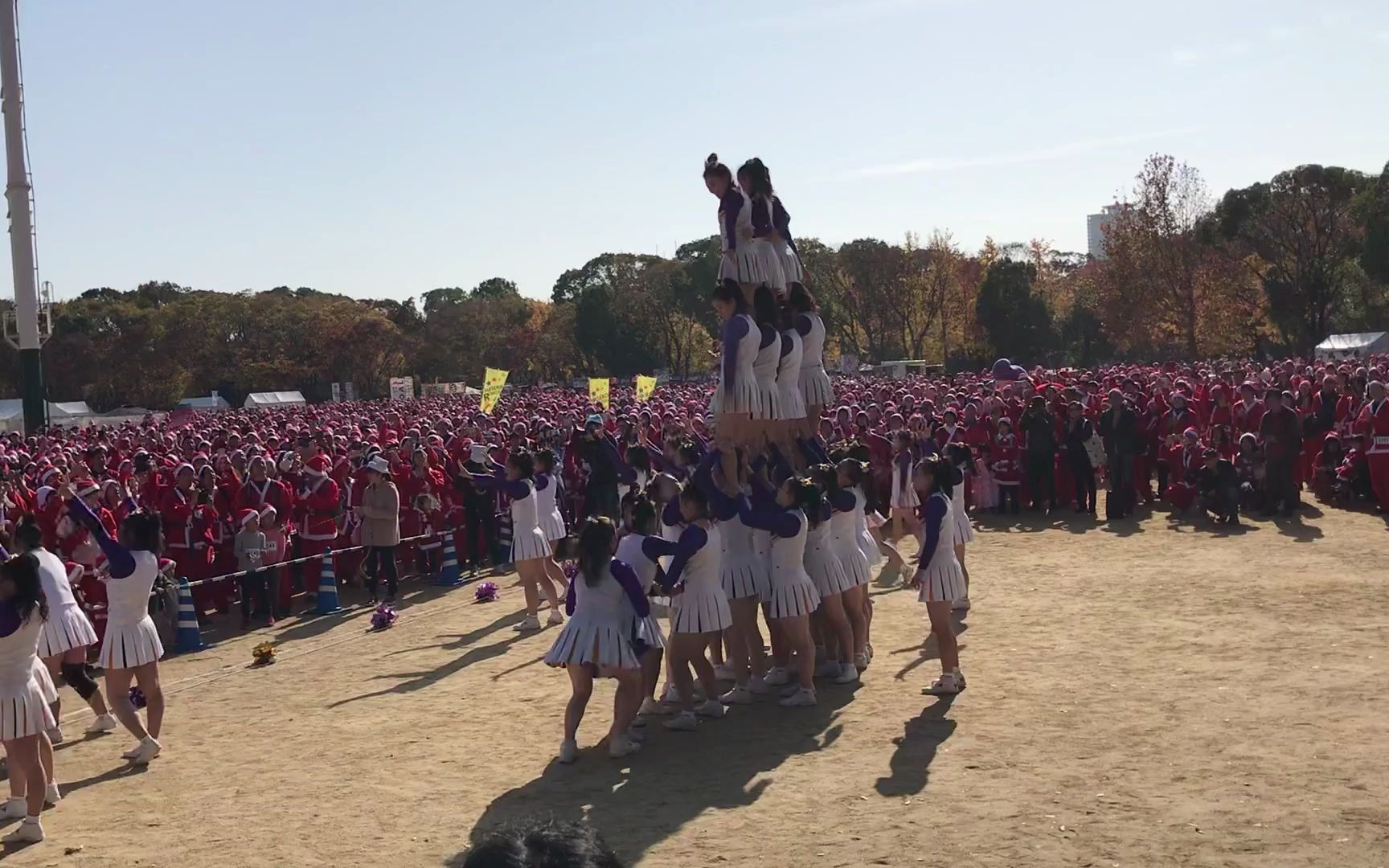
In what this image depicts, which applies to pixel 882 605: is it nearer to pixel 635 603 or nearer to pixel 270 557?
pixel 635 603

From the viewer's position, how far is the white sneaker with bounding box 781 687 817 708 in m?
9.64

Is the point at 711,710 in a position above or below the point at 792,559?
below

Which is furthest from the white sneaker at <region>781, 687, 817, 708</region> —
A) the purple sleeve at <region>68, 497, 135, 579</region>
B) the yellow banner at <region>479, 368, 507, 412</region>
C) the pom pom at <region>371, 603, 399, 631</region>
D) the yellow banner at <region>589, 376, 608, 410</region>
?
the yellow banner at <region>589, 376, 608, 410</region>

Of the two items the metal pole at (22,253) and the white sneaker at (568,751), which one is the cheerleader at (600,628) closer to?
the white sneaker at (568,751)

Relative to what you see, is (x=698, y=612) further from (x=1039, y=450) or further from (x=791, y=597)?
(x=1039, y=450)

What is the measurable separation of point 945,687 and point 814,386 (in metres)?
3.14

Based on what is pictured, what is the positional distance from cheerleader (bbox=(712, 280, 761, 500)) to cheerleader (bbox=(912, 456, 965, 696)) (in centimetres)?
156

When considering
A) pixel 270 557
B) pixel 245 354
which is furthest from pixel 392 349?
pixel 270 557

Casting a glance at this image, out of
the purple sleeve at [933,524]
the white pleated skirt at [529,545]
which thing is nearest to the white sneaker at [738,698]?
the purple sleeve at [933,524]

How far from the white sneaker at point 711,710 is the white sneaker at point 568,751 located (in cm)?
133

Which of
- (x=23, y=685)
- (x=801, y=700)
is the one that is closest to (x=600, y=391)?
(x=801, y=700)

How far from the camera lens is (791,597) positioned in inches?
371

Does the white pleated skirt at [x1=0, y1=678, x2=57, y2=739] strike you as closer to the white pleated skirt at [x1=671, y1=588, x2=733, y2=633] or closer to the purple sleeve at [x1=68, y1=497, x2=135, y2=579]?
the purple sleeve at [x1=68, y1=497, x2=135, y2=579]

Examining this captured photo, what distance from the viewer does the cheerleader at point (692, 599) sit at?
28.4 feet
